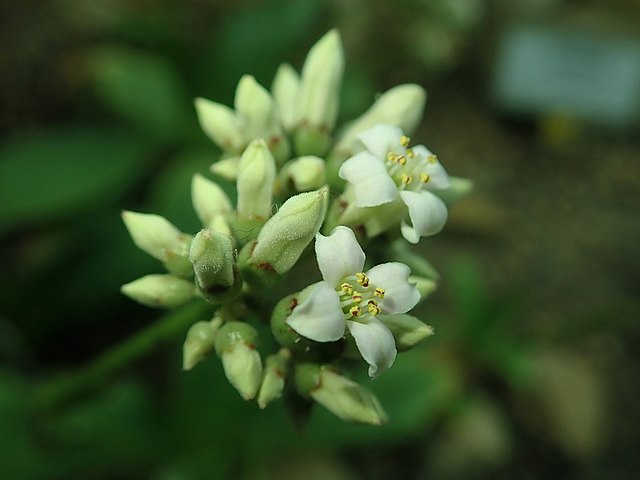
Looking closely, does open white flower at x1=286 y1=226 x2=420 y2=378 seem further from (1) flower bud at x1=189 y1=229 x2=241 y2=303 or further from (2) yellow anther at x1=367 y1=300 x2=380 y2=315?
(1) flower bud at x1=189 y1=229 x2=241 y2=303

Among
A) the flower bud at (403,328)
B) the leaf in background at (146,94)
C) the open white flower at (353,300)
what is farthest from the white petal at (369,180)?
the leaf in background at (146,94)

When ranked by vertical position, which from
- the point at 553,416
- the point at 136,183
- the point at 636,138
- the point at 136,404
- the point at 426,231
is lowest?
the point at 553,416

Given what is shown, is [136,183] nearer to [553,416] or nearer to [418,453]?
[418,453]

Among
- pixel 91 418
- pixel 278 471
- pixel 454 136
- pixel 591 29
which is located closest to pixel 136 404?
Result: pixel 91 418

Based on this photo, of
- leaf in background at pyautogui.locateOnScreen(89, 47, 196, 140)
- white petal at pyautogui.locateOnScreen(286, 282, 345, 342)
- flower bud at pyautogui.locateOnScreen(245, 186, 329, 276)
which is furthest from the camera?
leaf in background at pyautogui.locateOnScreen(89, 47, 196, 140)

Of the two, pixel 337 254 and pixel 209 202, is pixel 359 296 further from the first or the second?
pixel 209 202

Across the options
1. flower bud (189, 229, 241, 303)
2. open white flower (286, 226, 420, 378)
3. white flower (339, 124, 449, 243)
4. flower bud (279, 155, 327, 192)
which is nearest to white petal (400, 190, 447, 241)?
white flower (339, 124, 449, 243)
